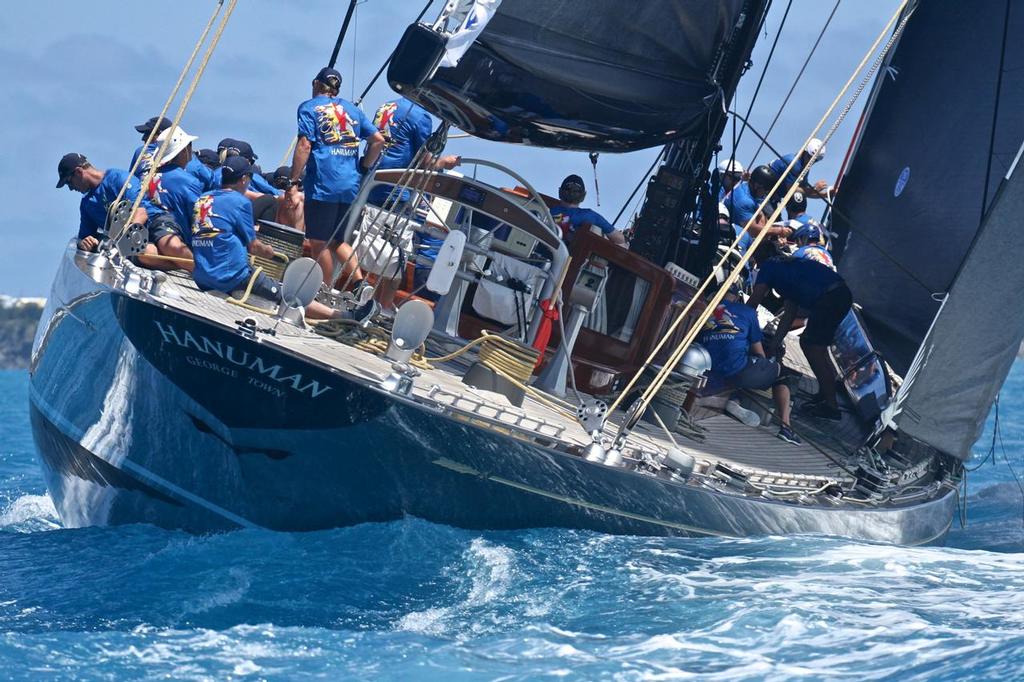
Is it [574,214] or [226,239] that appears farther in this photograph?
[574,214]

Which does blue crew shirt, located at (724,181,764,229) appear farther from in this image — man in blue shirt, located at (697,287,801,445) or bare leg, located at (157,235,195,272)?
bare leg, located at (157,235,195,272)

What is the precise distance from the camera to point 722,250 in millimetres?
12023

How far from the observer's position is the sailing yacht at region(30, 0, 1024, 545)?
8.19 m

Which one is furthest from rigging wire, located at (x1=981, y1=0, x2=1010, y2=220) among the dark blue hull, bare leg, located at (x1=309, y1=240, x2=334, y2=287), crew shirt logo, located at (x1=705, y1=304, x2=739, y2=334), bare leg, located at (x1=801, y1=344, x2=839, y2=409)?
bare leg, located at (x1=309, y1=240, x2=334, y2=287)

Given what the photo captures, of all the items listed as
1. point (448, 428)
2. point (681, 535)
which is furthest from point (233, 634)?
point (681, 535)

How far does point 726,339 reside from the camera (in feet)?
35.2

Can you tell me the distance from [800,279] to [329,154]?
3520 mm

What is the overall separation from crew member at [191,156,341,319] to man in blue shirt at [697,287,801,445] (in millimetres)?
2793

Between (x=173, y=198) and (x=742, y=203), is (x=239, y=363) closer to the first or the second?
(x=173, y=198)

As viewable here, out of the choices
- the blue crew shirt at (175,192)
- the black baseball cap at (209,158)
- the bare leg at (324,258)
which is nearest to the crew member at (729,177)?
the bare leg at (324,258)

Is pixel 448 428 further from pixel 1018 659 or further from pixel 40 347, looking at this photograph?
pixel 40 347

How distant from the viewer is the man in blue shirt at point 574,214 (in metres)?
10.4

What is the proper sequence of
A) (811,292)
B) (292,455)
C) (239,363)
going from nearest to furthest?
(239,363)
(292,455)
(811,292)

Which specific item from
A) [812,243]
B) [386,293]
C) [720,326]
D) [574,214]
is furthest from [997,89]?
[386,293]
